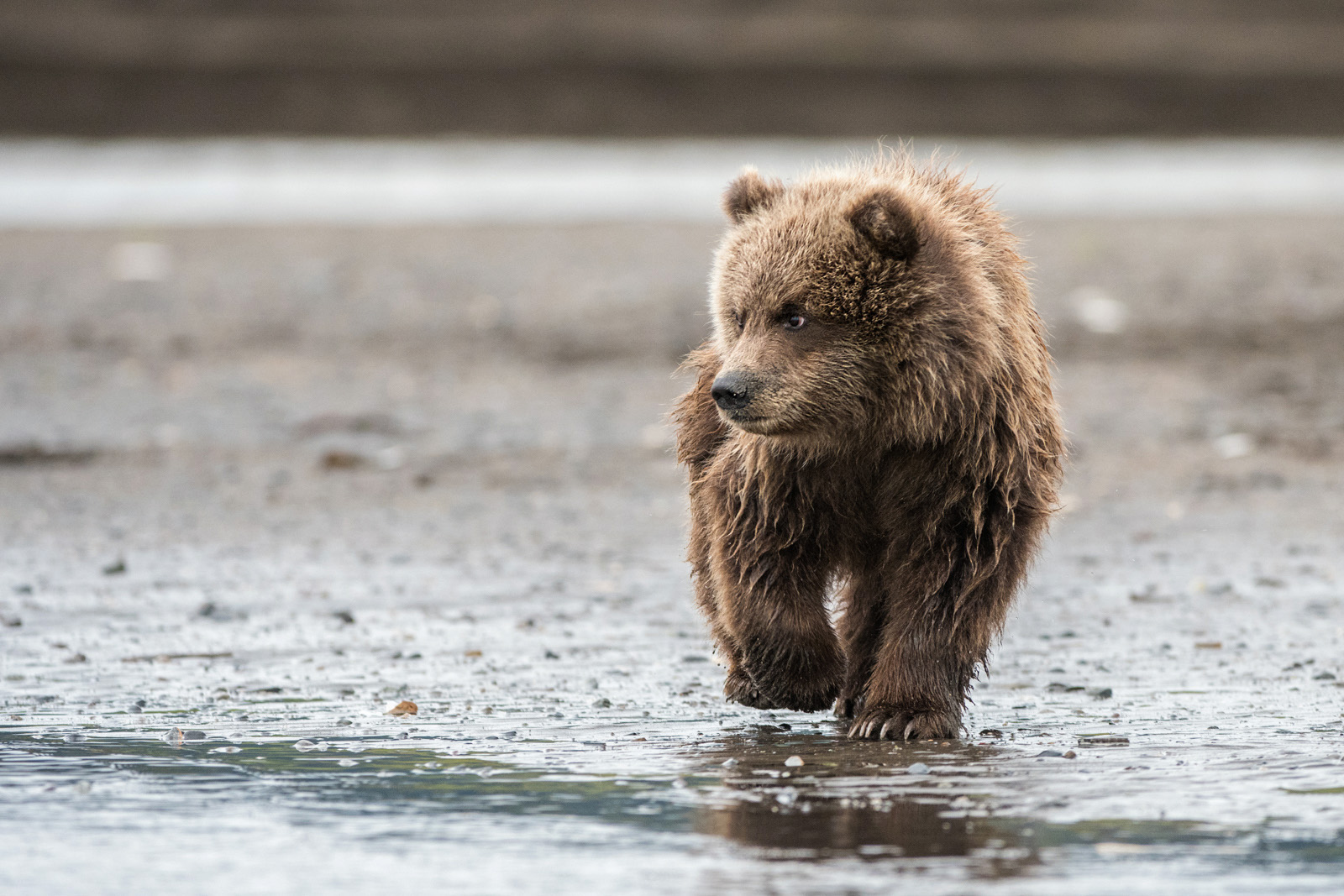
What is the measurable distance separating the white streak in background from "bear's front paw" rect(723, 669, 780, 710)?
11.1 meters

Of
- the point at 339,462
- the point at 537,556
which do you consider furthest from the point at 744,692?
the point at 339,462

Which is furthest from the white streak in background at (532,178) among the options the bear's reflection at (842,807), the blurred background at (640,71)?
the bear's reflection at (842,807)

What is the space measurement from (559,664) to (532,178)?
21.0 metres

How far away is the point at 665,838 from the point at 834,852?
38 cm

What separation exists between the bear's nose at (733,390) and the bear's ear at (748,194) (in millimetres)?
718

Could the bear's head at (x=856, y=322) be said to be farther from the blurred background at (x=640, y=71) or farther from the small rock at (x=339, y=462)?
the blurred background at (x=640, y=71)

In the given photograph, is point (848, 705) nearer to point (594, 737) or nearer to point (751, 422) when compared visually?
point (594, 737)

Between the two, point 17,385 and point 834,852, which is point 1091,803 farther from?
point 17,385

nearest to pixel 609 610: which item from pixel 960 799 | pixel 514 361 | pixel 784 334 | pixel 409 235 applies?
pixel 784 334

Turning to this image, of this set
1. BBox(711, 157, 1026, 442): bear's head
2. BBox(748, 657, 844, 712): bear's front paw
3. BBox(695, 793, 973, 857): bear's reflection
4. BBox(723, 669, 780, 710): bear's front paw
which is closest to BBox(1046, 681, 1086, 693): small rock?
BBox(748, 657, 844, 712): bear's front paw

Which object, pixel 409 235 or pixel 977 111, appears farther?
pixel 977 111

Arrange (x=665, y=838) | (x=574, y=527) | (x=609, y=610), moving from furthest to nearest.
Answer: (x=574, y=527) < (x=609, y=610) < (x=665, y=838)

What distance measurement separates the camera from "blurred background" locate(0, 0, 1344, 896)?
4.41 meters

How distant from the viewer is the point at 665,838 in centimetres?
433
